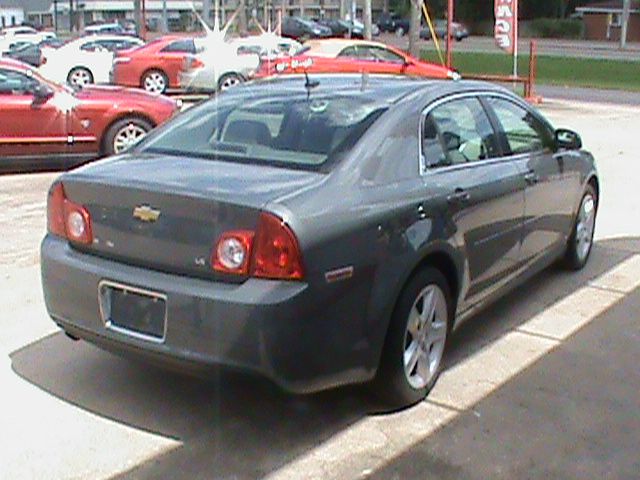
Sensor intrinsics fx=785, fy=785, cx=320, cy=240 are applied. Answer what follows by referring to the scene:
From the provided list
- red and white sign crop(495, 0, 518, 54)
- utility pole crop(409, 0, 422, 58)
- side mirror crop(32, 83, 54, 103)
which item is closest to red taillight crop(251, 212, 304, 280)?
side mirror crop(32, 83, 54, 103)

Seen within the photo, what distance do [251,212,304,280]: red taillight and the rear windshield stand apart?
21.2 inches

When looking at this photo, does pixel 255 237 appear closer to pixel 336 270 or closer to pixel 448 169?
pixel 336 270

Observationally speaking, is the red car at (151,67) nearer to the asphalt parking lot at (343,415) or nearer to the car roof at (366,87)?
the asphalt parking lot at (343,415)

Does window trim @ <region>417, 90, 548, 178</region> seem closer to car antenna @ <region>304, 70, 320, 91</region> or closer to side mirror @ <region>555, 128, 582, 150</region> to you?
side mirror @ <region>555, 128, 582, 150</region>

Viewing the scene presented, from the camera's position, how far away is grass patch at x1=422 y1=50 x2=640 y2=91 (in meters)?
26.9

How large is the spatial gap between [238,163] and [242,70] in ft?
53.3

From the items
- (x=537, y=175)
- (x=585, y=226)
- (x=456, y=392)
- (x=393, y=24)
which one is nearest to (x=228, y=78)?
(x=585, y=226)

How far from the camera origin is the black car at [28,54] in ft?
74.2

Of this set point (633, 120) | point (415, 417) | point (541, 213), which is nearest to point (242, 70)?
point (633, 120)

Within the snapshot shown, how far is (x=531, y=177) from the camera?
4.78 metres

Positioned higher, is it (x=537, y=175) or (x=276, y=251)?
(x=537, y=175)

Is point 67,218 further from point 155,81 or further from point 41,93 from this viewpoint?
point 155,81

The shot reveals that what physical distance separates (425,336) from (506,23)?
17.4m

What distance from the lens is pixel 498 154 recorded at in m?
4.57
